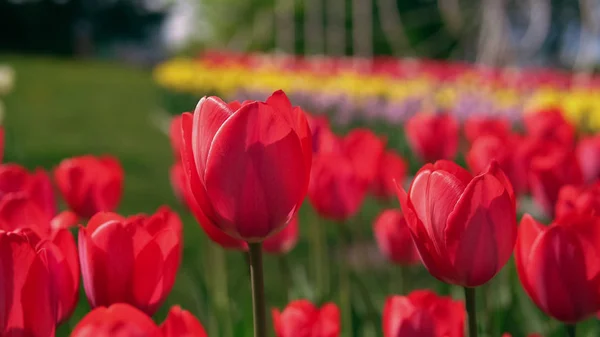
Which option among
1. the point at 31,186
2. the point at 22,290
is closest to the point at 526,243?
the point at 22,290

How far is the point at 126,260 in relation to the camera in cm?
83

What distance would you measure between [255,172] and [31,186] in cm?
49

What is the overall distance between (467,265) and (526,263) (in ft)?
0.46

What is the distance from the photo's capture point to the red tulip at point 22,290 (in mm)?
688

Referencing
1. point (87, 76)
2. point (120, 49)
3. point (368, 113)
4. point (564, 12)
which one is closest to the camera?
point (368, 113)

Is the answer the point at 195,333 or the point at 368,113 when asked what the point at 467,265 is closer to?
the point at 195,333

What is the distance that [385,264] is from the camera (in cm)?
393

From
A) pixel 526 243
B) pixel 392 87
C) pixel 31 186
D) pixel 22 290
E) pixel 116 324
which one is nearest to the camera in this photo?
pixel 116 324

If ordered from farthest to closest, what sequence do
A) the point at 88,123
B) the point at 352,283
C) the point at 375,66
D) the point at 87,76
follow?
the point at 87,76
the point at 88,123
the point at 375,66
the point at 352,283

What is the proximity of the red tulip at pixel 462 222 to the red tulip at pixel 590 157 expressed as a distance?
3.11ft

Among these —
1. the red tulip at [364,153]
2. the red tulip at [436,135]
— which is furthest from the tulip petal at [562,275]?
the red tulip at [436,135]

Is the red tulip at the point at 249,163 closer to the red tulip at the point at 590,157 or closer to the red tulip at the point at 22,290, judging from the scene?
the red tulip at the point at 22,290

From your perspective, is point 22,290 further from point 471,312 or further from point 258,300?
point 471,312

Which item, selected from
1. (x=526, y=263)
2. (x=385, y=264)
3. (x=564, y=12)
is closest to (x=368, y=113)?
(x=385, y=264)
